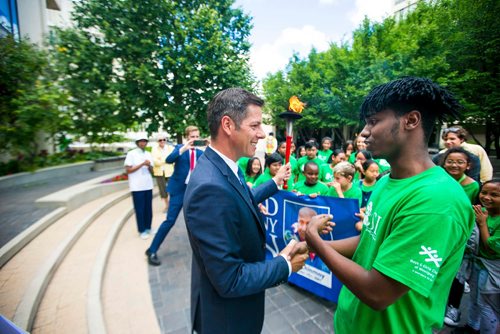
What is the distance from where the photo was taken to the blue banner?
296 cm

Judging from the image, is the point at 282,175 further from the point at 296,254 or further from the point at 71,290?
the point at 71,290

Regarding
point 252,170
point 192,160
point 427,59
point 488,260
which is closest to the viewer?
point 488,260

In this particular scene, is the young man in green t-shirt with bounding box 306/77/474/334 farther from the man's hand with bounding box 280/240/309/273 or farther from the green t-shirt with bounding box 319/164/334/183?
the green t-shirt with bounding box 319/164/334/183

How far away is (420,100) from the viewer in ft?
3.90

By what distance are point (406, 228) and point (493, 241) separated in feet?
7.16

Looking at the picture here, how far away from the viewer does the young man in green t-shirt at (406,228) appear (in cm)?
101

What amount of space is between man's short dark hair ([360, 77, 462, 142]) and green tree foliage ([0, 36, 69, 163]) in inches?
371

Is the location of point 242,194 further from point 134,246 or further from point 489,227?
point 134,246

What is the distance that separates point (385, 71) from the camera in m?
13.4

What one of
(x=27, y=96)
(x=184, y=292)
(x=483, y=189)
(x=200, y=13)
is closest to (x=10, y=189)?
(x=27, y=96)

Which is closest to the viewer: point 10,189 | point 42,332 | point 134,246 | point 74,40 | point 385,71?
point 42,332

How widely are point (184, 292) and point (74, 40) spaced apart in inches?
430

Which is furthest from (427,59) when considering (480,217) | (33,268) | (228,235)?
(33,268)

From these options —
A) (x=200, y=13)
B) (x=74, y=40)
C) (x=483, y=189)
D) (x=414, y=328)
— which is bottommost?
(x=414, y=328)
